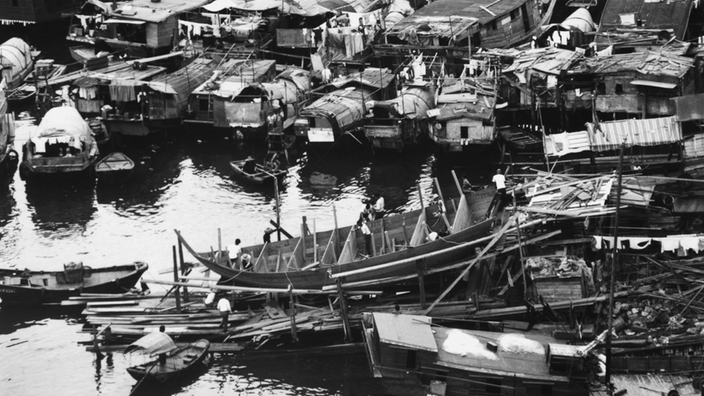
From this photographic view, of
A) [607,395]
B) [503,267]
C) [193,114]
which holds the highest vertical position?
[193,114]

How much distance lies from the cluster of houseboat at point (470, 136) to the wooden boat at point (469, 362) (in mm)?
74

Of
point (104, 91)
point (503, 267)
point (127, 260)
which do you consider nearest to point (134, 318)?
point (127, 260)

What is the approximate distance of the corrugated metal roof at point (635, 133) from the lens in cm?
5034

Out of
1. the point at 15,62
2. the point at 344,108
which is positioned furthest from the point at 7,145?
the point at 344,108

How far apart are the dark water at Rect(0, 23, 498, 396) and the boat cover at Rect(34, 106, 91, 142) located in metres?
2.64

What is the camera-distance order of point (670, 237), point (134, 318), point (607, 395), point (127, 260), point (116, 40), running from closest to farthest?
point (607, 395) < point (670, 237) < point (134, 318) < point (127, 260) < point (116, 40)

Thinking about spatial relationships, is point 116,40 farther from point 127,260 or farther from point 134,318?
point 134,318

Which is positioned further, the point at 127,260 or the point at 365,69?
the point at 365,69

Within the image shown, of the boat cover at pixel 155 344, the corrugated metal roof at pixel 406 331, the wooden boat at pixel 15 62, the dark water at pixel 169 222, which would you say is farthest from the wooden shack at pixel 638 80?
the wooden boat at pixel 15 62

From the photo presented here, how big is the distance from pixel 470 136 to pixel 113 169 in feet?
60.7

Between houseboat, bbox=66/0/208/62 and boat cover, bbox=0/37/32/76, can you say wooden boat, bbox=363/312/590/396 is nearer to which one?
houseboat, bbox=66/0/208/62

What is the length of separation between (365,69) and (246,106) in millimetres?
7616

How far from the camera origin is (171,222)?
2219 inches

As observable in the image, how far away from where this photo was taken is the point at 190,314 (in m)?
45.2
